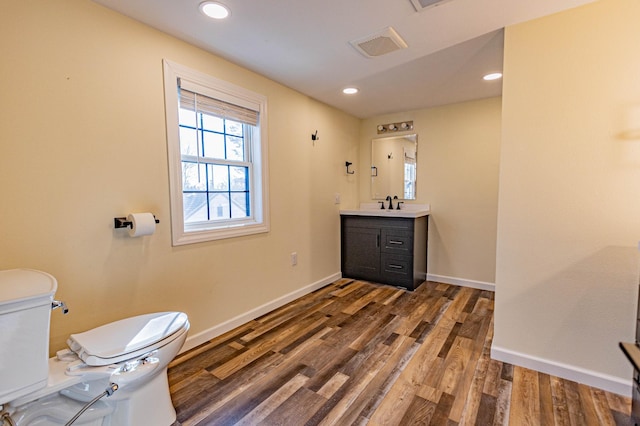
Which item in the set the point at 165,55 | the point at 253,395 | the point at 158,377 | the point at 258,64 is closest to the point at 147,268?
the point at 158,377

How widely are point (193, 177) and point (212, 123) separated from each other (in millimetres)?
472

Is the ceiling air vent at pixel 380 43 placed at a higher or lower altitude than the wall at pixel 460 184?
higher

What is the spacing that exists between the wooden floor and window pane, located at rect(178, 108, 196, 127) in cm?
164

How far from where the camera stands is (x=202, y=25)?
1.79 m

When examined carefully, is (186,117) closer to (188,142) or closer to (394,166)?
(188,142)

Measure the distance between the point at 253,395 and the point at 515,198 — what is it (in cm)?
198

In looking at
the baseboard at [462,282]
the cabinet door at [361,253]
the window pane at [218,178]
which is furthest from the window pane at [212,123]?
the baseboard at [462,282]

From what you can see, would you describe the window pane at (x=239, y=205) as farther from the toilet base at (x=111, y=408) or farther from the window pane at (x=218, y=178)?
the toilet base at (x=111, y=408)

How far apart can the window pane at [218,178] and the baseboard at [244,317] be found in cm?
110

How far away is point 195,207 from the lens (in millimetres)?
2195

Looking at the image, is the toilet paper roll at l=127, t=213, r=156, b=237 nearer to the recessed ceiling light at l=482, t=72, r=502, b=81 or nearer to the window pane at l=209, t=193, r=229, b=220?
the window pane at l=209, t=193, r=229, b=220

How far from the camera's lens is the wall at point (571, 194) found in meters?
1.54

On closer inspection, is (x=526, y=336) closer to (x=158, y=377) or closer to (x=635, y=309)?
(x=635, y=309)

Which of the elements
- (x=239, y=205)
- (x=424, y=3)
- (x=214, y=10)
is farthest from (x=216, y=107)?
(x=424, y=3)
